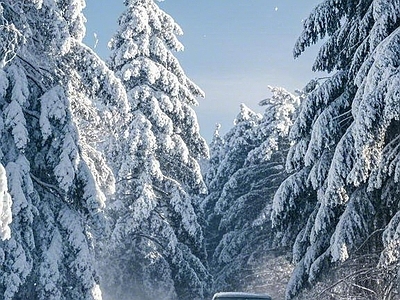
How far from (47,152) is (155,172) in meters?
9.11

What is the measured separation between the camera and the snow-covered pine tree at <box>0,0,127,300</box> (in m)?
15.7

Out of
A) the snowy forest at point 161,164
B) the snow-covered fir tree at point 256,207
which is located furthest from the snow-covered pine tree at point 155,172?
the snow-covered fir tree at point 256,207

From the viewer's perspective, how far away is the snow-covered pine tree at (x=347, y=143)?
10.1 m

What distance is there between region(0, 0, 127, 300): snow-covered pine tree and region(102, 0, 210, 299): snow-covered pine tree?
7.58 m

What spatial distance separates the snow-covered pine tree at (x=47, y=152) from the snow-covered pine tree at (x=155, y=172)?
7584 mm

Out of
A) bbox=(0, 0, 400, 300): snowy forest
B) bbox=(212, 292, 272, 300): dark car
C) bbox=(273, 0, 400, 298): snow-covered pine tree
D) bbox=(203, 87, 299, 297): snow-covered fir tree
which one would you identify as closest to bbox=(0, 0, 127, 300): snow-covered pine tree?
bbox=(0, 0, 400, 300): snowy forest

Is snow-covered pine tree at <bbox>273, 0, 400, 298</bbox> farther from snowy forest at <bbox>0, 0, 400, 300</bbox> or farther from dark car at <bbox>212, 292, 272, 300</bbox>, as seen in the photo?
dark car at <bbox>212, 292, 272, 300</bbox>

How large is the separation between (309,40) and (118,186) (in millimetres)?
14207

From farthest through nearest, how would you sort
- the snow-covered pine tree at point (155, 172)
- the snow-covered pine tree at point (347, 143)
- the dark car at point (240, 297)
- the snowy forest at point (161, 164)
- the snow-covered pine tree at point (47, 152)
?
the snow-covered pine tree at point (155, 172), the snow-covered pine tree at point (47, 152), the dark car at point (240, 297), the snowy forest at point (161, 164), the snow-covered pine tree at point (347, 143)

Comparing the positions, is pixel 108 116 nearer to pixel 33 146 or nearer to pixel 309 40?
pixel 33 146

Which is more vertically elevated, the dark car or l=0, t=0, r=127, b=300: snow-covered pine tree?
l=0, t=0, r=127, b=300: snow-covered pine tree

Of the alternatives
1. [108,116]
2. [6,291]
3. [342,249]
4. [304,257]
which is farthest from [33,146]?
[342,249]

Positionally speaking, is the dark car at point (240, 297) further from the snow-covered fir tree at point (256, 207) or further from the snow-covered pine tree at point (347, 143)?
the snow-covered fir tree at point (256, 207)

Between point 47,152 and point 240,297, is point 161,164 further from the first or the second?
point 240,297
